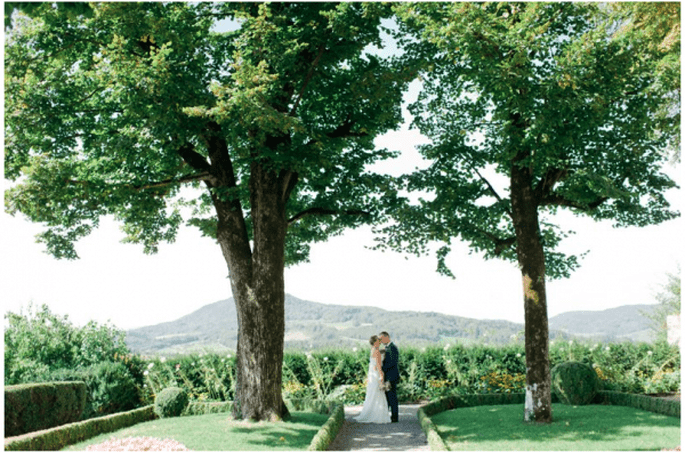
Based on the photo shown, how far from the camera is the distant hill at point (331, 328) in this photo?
829 inches

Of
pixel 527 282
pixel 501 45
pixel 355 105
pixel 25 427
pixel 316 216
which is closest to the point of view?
pixel 501 45

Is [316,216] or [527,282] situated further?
[316,216]

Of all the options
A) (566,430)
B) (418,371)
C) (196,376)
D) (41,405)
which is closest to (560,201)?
(566,430)

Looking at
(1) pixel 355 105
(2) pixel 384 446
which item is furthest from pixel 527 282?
(1) pixel 355 105

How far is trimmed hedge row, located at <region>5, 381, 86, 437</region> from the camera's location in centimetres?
1200

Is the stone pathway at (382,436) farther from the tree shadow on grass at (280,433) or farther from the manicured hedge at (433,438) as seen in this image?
the tree shadow on grass at (280,433)

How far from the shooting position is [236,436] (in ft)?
39.1

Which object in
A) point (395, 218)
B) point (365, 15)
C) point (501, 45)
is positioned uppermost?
point (365, 15)

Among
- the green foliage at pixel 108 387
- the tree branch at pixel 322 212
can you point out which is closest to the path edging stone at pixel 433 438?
the tree branch at pixel 322 212

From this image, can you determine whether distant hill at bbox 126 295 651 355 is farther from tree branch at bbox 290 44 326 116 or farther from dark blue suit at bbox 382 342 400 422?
tree branch at bbox 290 44 326 116

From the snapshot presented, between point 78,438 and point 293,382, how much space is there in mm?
8723

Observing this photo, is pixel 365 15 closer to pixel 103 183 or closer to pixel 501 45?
pixel 501 45

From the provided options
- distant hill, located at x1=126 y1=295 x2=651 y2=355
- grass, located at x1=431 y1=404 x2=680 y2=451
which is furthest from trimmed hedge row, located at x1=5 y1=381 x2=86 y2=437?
grass, located at x1=431 y1=404 x2=680 y2=451

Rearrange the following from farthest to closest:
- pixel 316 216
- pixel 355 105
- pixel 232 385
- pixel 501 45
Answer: pixel 232 385, pixel 316 216, pixel 355 105, pixel 501 45
